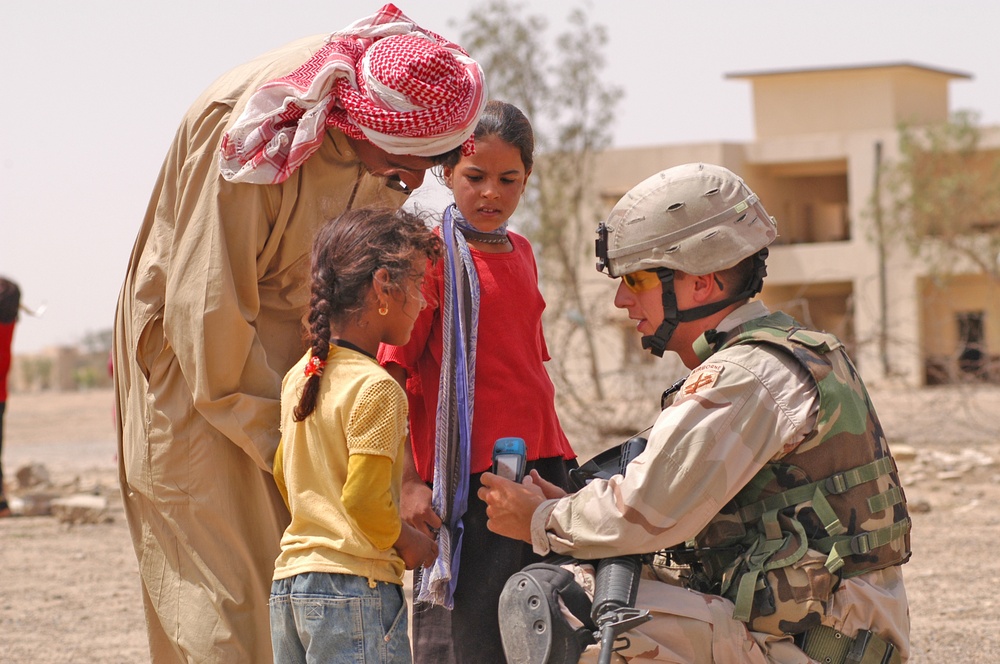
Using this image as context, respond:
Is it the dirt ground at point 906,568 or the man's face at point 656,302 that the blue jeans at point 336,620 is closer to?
the man's face at point 656,302

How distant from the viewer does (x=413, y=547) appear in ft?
9.87

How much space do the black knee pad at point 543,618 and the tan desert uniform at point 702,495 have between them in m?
0.11

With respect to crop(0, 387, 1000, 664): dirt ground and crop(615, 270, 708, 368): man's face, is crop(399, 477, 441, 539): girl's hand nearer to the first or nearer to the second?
crop(615, 270, 708, 368): man's face

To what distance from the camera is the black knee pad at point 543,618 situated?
8.54ft

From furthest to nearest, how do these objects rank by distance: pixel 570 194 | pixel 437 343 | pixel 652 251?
pixel 570 194 < pixel 437 343 < pixel 652 251

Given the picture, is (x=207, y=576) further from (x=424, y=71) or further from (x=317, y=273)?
(x=424, y=71)

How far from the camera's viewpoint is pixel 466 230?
355cm

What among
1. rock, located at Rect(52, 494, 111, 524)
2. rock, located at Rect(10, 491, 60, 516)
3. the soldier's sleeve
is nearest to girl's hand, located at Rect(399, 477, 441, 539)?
the soldier's sleeve

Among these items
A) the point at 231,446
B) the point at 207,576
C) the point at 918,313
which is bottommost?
the point at 918,313

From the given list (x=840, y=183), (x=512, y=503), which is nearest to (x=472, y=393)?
(x=512, y=503)

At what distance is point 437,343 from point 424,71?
81 centimetres

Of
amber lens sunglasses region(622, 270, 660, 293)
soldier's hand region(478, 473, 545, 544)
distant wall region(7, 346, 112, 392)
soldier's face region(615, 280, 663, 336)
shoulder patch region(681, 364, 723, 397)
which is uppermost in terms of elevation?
amber lens sunglasses region(622, 270, 660, 293)

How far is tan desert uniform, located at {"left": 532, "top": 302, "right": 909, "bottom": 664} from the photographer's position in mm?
2678

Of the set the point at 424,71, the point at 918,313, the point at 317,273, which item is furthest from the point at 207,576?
the point at 918,313
